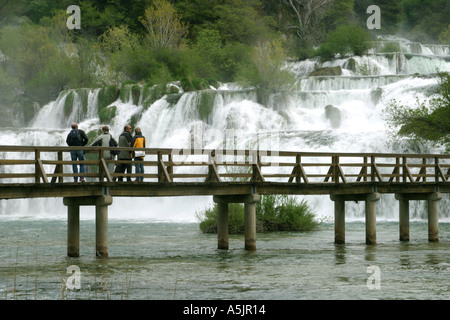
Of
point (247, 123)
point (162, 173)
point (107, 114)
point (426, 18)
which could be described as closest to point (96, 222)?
point (162, 173)

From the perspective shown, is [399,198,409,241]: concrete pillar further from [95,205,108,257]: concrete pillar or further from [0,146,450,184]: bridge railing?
[95,205,108,257]: concrete pillar

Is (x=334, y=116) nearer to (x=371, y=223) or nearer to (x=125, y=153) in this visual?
(x=371, y=223)

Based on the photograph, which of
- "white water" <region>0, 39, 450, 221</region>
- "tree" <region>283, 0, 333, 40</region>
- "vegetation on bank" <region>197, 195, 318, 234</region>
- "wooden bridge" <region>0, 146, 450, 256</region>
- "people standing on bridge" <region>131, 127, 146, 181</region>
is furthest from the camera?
"tree" <region>283, 0, 333, 40</region>

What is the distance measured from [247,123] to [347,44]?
1049 inches

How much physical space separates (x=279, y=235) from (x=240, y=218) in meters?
1.91

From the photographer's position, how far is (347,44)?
83125mm

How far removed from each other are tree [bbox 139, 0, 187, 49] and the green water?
157 ft

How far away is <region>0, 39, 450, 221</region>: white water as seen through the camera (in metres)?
50.4

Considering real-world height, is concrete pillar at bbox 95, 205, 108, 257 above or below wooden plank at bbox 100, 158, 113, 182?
below

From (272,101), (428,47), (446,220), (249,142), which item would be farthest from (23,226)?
(428,47)

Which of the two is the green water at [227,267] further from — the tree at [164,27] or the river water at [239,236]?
the tree at [164,27]

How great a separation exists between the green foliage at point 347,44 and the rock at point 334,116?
23160 mm

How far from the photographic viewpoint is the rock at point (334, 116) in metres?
60.2

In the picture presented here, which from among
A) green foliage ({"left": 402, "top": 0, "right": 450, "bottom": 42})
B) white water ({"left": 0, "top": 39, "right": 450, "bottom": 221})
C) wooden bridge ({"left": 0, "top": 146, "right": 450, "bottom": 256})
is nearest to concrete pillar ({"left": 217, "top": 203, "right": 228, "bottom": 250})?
wooden bridge ({"left": 0, "top": 146, "right": 450, "bottom": 256})
